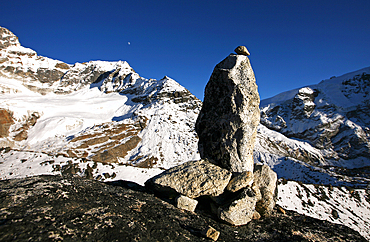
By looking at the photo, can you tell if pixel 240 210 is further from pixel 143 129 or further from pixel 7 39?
pixel 7 39

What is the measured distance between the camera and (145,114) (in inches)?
2859

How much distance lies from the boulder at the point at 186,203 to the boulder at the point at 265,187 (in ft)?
9.48

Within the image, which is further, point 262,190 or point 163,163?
point 163,163

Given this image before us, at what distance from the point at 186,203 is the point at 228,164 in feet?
9.26

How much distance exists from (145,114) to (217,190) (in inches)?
2662

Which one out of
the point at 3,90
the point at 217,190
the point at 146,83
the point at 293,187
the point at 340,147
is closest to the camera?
the point at 217,190

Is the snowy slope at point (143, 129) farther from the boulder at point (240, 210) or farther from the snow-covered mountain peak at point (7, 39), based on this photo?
the boulder at point (240, 210)

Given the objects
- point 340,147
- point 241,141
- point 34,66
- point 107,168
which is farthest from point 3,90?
point 340,147

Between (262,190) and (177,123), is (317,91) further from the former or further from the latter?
(262,190)

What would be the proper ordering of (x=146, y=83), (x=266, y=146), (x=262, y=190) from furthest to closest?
(x=146, y=83) < (x=266, y=146) < (x=262, y=190)

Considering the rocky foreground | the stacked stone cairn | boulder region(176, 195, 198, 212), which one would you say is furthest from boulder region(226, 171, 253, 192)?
boulder region(176, 195, 198, 212)

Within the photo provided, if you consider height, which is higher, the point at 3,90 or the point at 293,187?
the point at 3,90

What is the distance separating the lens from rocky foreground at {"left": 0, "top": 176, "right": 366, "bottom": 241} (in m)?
3.74

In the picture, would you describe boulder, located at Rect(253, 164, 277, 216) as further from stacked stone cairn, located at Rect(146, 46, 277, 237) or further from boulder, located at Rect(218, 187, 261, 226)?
boulder, located at Rect(218, 187, 261, 226)
